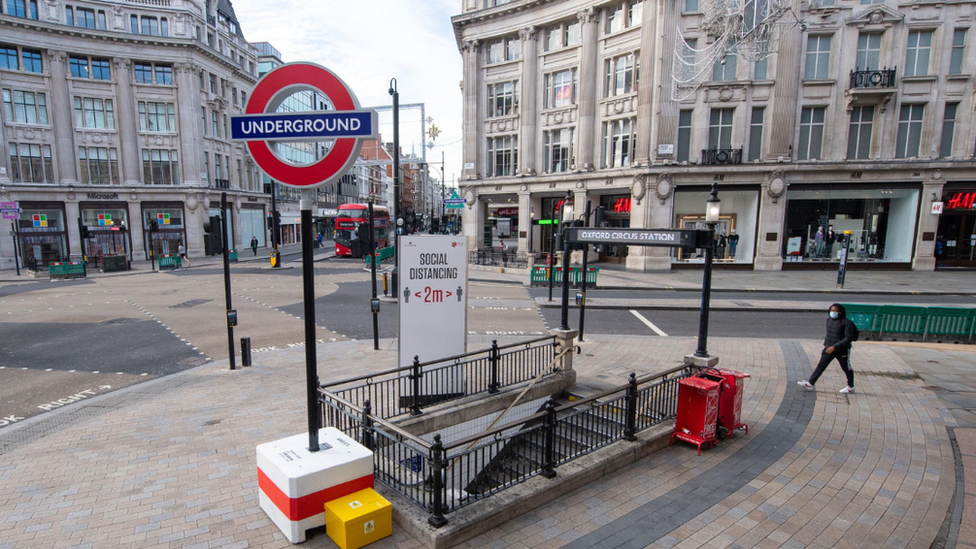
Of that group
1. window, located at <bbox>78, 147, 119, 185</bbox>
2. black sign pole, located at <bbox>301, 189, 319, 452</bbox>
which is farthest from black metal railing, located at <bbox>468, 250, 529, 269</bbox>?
window, located at <bbox>78, 147, 119, 185</bbox>

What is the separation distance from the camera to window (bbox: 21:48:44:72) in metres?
36.2

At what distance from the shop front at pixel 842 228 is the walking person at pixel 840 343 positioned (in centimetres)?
2373

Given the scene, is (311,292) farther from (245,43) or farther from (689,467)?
(245,43)

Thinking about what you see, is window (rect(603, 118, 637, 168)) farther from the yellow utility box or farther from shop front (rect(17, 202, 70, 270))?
shop front (rect(17, 202, 70, 270))

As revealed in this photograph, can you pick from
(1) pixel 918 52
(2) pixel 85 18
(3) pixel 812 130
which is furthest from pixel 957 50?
(2) pixel 85 18

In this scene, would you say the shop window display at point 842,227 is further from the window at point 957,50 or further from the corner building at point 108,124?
the corner building at point 108,124

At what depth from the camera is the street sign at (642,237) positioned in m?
7.95

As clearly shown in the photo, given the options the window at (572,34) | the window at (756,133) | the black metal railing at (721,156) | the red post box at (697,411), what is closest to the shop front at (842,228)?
the window at (756,133)

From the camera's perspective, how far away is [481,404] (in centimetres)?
864

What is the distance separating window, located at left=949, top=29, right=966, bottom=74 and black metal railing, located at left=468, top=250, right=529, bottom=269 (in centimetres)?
2738

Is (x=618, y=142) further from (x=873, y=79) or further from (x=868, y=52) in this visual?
(x=868, y=52)

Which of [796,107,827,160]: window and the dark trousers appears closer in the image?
the dark trousers

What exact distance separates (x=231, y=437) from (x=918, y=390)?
13021 mm

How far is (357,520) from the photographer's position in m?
4.80
